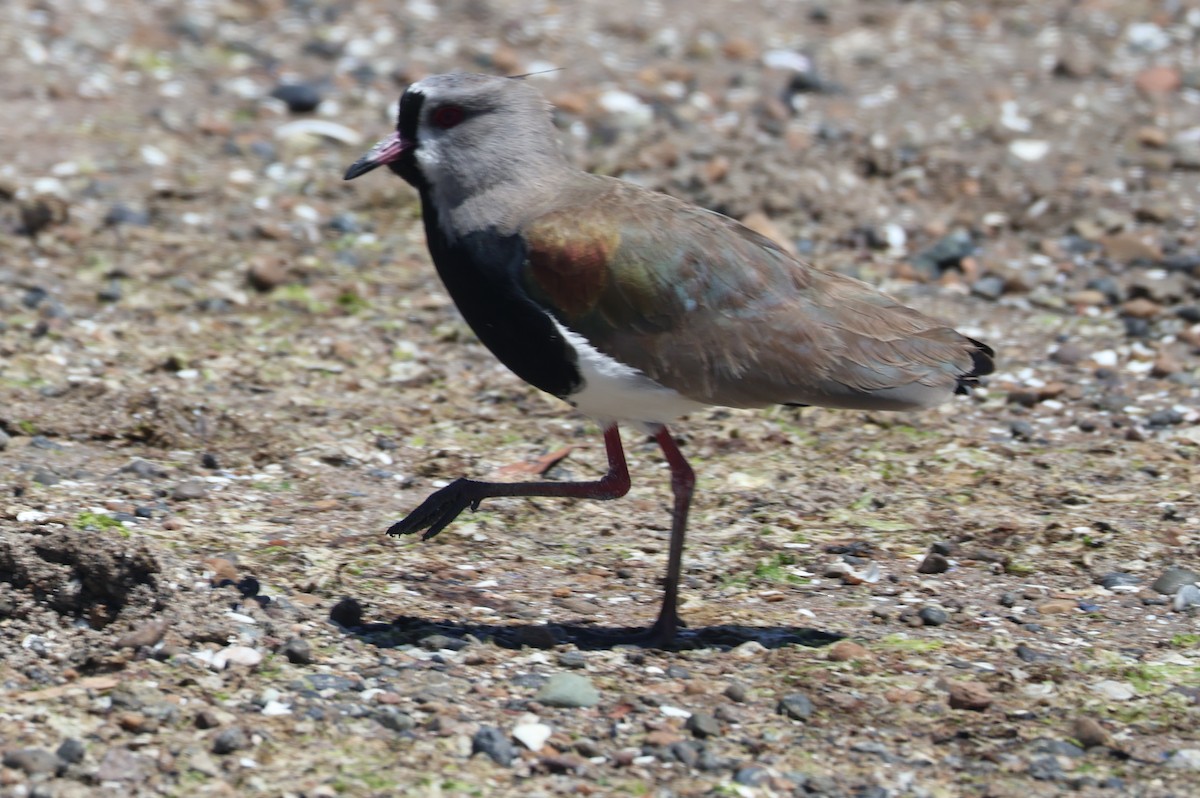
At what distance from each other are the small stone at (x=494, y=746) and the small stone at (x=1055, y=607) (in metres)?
2.17

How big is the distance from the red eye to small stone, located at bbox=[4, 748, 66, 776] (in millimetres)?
2580

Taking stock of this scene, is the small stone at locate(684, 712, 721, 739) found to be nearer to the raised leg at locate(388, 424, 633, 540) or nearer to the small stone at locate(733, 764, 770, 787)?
the small stone at locate(733, 764, 770, 787)

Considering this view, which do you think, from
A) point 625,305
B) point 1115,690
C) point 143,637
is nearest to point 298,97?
point 625,305

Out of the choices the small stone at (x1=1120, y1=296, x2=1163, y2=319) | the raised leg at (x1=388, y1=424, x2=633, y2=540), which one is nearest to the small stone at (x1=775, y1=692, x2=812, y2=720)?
the raised leg at (x1=388, y1=424, x2=633, y2=540)

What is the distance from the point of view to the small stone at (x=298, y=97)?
11266mm

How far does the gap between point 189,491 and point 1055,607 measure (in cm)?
327

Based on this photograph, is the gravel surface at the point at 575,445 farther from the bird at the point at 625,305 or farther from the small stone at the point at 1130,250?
the bird at the point at 625,305

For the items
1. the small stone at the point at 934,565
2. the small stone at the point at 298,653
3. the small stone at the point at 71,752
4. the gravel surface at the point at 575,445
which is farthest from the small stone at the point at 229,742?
the small stone at the point at 934,565

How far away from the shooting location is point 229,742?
464cm

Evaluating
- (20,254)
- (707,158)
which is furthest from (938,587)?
(20,254)

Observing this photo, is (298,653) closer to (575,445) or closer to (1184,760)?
(575,445)

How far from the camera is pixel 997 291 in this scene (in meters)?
9.30

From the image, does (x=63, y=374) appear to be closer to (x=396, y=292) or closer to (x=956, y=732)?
(x=396, y=292)

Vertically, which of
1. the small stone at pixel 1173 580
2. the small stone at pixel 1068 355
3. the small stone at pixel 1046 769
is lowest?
the small stone at pixel 1046 769
